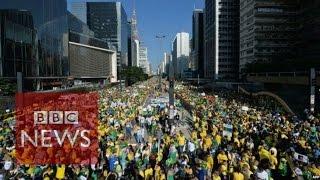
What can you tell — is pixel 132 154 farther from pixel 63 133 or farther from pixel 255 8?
pixel 255 8

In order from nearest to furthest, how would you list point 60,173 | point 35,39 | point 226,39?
point 60,173 < point 35,39 < point 226,39

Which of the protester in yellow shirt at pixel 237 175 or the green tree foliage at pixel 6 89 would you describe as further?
the green tree foliage at pixel 6 89

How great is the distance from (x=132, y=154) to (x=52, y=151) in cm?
719

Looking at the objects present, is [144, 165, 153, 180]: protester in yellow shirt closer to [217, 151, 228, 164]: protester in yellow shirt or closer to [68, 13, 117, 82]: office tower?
[217, 151, 228, 164]: protester in yellow shirt

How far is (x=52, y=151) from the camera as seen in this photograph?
41.0 feet

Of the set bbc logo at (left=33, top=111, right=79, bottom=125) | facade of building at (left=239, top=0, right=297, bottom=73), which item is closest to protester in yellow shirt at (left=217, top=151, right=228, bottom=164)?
bbc logo at (left=33, top=111, right=79, bottom=125)

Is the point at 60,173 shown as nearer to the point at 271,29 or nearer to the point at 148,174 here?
the point at 148,174

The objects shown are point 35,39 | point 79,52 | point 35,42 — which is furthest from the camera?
point 79,52

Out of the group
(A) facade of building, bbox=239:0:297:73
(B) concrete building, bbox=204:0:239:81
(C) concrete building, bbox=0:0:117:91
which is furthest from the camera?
(B) concrete building, bbox=204:0:239:81

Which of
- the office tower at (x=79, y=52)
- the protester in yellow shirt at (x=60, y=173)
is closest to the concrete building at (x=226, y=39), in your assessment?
the office tower at (x=79, y=52)

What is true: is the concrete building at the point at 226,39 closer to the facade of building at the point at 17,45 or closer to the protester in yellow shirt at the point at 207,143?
the facade of building at the point at 17,45

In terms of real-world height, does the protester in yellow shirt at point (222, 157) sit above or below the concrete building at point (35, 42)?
below

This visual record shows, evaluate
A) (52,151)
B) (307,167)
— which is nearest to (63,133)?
(52,151)

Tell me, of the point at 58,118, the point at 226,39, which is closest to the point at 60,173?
the point at 58,118
